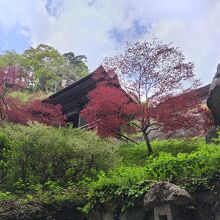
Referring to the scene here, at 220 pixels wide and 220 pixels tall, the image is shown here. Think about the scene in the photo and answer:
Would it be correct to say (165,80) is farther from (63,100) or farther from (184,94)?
(63,100)

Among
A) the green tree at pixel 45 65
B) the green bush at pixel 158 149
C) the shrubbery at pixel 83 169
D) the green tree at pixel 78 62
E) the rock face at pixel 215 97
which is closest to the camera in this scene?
the shrubbery at pixel 83 169

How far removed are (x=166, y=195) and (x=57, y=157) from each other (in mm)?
5852

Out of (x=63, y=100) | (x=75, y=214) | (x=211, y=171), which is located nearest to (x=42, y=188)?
(x=75, y=214)

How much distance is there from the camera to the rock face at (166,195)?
6227mm

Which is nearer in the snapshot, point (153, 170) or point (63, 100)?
point (153, 170)

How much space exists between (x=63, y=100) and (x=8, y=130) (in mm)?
7719

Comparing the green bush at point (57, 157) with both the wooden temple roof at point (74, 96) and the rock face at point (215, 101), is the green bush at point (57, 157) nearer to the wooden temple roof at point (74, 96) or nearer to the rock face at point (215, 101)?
the rock face at point (215, 101)

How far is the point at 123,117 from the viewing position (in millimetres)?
14367

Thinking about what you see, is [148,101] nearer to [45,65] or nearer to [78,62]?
[45,65]

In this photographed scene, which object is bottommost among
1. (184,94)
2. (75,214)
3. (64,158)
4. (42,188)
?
(75,214)

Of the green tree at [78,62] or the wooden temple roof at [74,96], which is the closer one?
the wooden temple roof at [74,96]

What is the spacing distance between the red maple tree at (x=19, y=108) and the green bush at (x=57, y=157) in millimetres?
7067

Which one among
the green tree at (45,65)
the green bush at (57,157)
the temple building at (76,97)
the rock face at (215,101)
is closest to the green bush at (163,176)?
the green bush at (57,157)

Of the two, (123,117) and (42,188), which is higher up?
(123,117)
